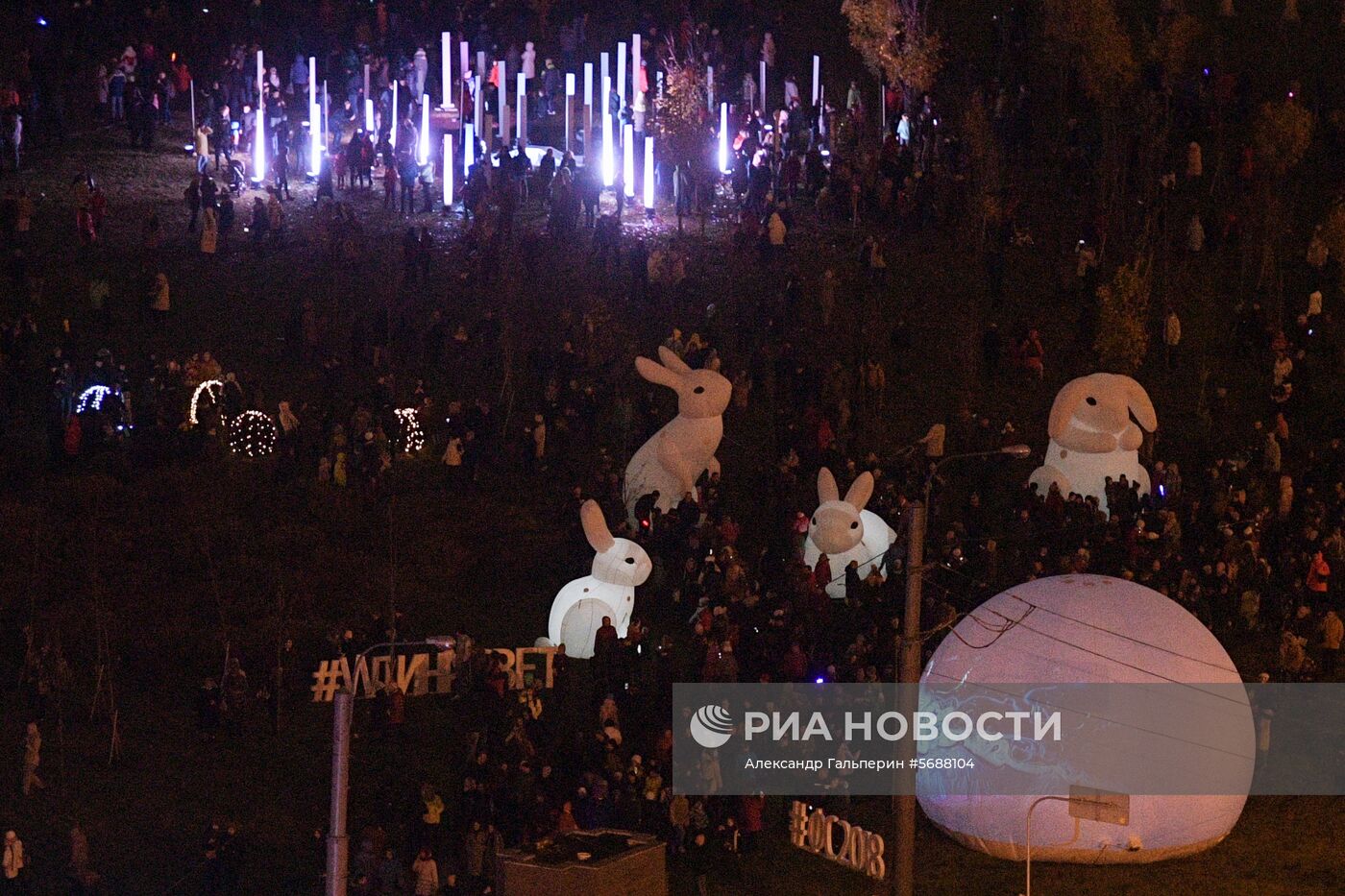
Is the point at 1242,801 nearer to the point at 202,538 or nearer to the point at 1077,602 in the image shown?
the point at 1077,602

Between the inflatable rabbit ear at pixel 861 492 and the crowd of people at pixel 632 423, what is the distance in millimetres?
729

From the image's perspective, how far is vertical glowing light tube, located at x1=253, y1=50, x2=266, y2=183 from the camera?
4597 centimetres

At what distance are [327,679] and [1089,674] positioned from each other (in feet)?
32.2

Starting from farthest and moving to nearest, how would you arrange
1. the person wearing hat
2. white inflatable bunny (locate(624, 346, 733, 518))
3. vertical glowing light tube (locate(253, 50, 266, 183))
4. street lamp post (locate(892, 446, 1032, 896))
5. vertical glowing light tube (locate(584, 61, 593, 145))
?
1. vertical glowing light tube (locate(584, 61, 593, 145))
2. vertical glowing light tube (locate(253, 50, 266, 183))
3. white inflatable bunny (locate(624, 346, 733, 518))
4. the person wearing hat
5. street lamp post (locate(892, 446, 1032, 896))

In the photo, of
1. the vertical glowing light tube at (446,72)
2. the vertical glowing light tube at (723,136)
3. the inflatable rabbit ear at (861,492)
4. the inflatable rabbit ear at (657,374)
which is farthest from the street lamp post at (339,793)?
the vertical glowing light tube at (723,136)

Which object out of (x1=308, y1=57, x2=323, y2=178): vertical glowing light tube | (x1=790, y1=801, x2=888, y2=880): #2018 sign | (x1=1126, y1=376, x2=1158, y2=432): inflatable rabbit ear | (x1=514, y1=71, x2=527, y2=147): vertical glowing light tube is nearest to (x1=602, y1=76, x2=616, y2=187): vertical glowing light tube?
(x1=514, y1=71, x2=527, y2=147): vertical glowing light tube

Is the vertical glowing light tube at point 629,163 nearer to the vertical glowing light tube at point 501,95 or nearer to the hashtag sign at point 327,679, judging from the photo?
the vertical glowing light tube at point 501,95

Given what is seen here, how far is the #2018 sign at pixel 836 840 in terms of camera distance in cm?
2769

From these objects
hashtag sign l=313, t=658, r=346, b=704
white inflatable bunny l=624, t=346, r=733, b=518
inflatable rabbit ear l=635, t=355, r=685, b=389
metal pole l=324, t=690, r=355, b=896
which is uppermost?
inflatable rabbit ear l=635, t=355, r=685, b=389

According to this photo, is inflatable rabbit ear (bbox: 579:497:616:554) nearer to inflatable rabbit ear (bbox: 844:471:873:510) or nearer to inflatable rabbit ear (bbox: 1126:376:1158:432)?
inflatable rabbit ear (bbox: 844:471:873:510)

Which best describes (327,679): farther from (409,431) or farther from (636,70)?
(636,70)

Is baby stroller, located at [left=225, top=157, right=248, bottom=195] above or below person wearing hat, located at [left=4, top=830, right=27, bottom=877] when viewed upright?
above

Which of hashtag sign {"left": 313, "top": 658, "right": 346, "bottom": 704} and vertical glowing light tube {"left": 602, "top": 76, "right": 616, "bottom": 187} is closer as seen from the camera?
hashtag sign {"left": 313, "top": 658, "right": 346, "bottom": 704}

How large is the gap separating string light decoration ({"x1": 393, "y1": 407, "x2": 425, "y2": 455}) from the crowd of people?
0.14 ft
